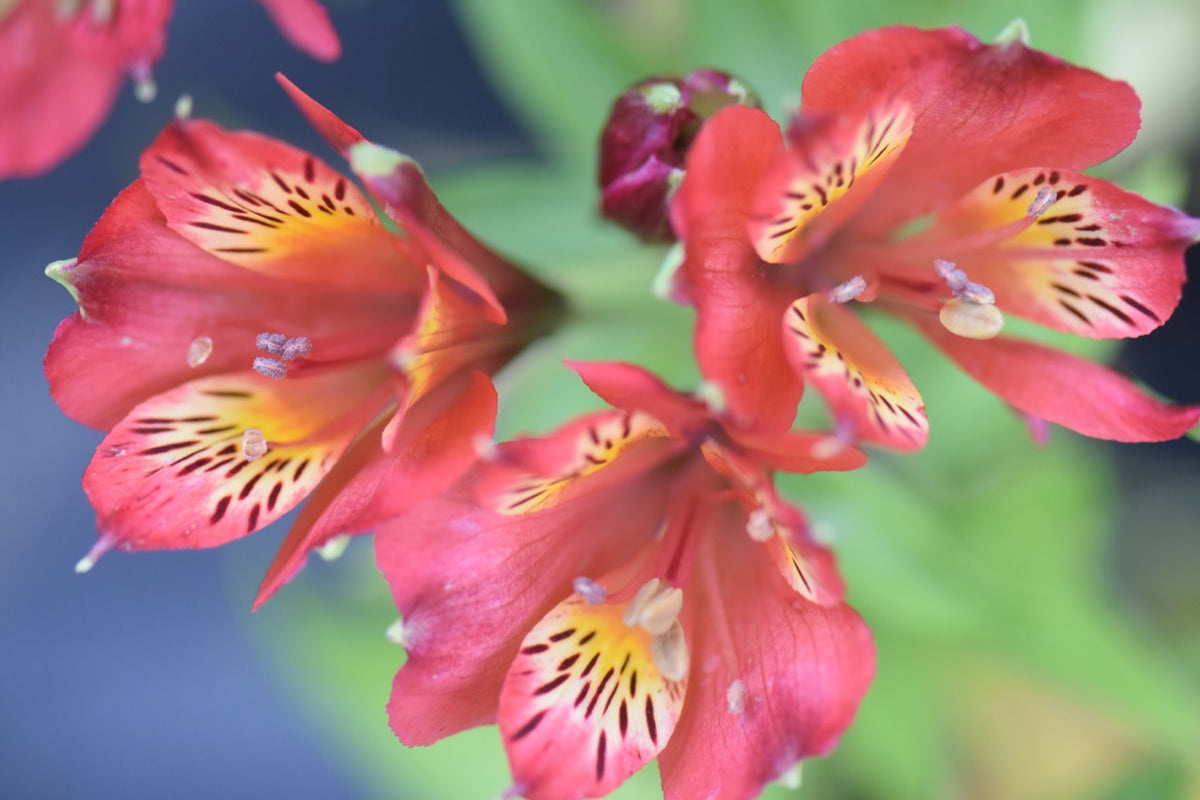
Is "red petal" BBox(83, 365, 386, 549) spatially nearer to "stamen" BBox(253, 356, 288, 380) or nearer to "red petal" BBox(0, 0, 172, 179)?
"stamen" BBox(253, 356, 288, 380)

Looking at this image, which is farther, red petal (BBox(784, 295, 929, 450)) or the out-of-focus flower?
the out-of-focus flower

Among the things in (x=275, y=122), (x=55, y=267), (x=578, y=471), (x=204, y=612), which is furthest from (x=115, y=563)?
(x=578, y=471)

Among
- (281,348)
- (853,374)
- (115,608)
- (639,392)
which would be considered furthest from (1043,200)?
(115,608)

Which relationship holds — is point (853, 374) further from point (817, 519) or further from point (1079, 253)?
point (817, 519)

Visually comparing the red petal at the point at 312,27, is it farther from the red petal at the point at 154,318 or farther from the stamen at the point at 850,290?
the stamen at the point at 850,290

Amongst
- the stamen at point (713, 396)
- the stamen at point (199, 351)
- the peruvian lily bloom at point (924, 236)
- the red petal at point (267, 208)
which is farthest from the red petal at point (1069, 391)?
the stamen at point (199, 351)

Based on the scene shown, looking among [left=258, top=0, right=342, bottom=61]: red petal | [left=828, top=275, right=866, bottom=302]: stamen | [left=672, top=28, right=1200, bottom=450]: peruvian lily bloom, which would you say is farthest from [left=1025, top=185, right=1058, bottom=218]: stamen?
[left=258, top=0, right=342, bottom=61]: red petal
